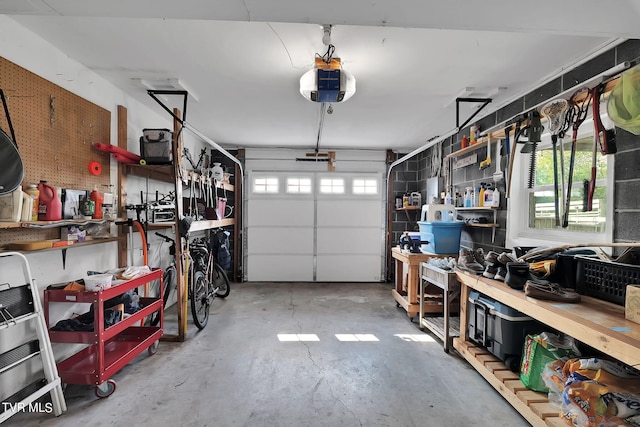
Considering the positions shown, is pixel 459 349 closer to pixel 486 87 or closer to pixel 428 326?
pixel 428 326

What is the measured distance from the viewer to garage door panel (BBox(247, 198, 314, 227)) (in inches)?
214

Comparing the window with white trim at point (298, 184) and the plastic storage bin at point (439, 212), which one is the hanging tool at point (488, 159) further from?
the window with white trim at point (298, 184)

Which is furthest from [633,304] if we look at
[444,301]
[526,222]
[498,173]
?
[498,173]

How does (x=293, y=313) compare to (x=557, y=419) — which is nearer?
(x=557, y=419)

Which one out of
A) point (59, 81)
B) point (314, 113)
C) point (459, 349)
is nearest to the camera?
point (59, 81)

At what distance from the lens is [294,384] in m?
2.18

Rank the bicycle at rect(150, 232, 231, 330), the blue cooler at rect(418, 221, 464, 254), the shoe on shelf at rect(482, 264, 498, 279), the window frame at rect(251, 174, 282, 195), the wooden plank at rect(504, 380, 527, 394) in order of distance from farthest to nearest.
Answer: the window frame at rect(251, 174, 282, 195)
the blue cooler at rect(418, 221, 464, 254)
the bicycle at rect(150, 232, 231, 330)
the shoe on shelf at rect(482, 264, 498, 279)
the wooden plank at rect(504, 380, 527, 394)

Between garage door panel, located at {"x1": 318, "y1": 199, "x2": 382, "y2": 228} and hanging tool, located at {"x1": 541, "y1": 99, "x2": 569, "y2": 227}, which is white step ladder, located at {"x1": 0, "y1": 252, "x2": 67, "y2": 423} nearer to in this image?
hanging tool, located at {"x1": 541, "y1": 99, "x2": 569, "y2": 227}

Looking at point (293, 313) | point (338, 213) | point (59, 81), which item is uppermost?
point (59, 81)

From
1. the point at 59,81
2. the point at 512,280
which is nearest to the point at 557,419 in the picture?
the point at 512,280

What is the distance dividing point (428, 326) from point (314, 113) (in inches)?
110

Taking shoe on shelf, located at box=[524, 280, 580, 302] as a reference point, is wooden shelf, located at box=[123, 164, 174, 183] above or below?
above

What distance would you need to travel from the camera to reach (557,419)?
1589 mm

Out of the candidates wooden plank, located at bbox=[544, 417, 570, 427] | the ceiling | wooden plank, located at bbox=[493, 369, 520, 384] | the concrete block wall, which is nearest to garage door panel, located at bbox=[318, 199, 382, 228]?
the ceiling
